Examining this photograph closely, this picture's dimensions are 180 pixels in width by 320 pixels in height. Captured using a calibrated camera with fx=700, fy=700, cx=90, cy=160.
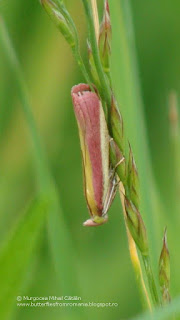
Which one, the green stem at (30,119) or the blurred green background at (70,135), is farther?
the blurred green background at (70,135)

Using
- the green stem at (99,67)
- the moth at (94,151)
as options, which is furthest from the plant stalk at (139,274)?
the green stem at (99,67)

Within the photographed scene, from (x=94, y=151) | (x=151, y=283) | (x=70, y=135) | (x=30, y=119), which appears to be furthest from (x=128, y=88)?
(x=70, y=135)

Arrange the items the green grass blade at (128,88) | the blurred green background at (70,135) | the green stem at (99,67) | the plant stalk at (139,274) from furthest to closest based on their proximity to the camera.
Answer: the blurred green background at (70,135) → the green grass blade at (128,88) → the plant stalk at (139,274) → the green stem at (99,67)

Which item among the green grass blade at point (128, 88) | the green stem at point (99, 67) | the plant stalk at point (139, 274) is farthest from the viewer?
the green grass blade at point (128, 88)

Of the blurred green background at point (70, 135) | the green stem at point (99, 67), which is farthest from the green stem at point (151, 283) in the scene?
the blurred green background at point (70, 135)

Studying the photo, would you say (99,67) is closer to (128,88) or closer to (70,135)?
(128,88)

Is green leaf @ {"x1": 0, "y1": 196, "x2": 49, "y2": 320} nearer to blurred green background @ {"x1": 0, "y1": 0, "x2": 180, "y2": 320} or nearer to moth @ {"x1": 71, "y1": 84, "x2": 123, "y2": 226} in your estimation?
moth @ {"x1": 71, "y1": 84, "x2": 123, "y2": 226}

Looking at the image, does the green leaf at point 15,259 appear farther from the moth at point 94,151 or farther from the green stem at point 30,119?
the green stem at point 30,119

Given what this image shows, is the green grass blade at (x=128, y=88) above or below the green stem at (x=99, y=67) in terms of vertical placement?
below
